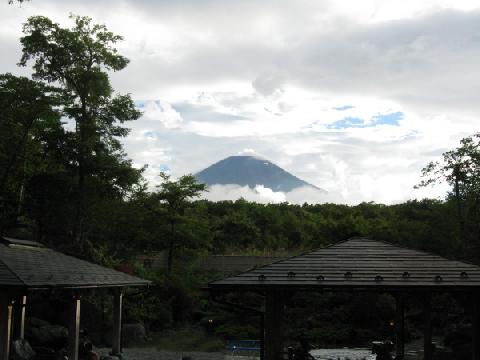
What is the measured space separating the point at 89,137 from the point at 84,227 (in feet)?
13.2

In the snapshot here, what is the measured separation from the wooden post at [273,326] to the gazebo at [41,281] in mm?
4226

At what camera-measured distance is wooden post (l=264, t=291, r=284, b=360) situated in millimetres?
10711

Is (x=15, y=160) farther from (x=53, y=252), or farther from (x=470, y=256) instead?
(x=470, y=256)

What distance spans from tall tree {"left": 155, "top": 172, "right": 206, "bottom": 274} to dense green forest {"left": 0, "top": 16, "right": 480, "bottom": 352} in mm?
53

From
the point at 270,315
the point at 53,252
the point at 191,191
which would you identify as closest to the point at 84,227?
the point at 191,191

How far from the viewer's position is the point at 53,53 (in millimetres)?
24109

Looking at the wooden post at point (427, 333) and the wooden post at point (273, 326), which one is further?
the wooden post at point (427, 333)

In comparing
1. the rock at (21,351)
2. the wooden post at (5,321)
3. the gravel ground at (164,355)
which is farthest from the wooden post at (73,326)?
the gravel ground at (164,355)

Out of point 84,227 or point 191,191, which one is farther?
point 191,191

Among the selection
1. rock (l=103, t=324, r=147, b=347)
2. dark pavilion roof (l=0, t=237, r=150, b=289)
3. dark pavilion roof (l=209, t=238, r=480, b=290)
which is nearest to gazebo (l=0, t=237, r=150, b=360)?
dark pavilion roof (l=0, t=237, r=150, b=289)

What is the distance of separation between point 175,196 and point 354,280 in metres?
18.9

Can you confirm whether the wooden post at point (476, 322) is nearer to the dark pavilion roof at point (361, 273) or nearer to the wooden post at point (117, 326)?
the dark pavilion roof at point (361, 273)

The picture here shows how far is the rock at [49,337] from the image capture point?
1624cm

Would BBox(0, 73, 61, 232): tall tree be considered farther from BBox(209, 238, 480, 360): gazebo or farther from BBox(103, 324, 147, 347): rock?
BBox(209, 238, 480, 360): gazebo
